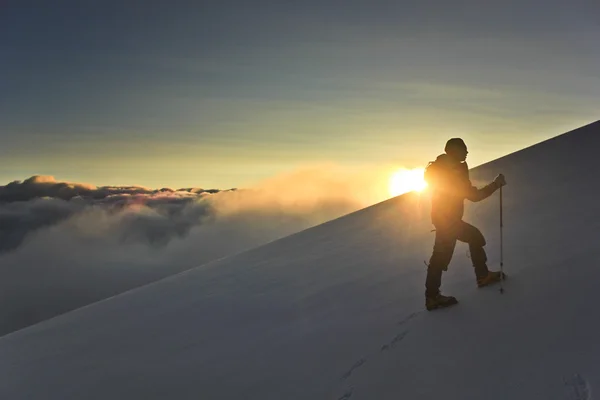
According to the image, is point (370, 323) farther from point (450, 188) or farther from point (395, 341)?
point (450, 188)

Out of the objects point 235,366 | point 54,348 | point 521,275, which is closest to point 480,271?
point 521,275

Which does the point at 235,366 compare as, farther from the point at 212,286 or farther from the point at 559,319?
the point at 212,286

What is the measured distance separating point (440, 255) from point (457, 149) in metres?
1.24

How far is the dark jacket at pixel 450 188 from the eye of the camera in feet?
16.8

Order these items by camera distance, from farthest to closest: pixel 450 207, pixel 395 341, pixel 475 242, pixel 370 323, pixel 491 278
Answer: pixel 370 323, pixel 491 278, pixel 475 242, pixel 450 207, pixel 395 341

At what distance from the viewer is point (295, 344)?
19.8ft

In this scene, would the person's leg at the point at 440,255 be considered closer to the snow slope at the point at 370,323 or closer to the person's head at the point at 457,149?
the snow slope at the point at 370,323

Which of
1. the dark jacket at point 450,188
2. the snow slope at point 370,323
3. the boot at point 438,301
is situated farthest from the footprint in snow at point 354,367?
the dark jacket at point 450,188

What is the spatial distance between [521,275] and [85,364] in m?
6.75

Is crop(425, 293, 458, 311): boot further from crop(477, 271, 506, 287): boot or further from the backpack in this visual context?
the backpack

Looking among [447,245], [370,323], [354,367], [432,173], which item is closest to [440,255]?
[447,245]

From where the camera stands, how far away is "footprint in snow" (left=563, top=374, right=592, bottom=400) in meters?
3.11

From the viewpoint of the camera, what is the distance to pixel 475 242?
17.5 feet

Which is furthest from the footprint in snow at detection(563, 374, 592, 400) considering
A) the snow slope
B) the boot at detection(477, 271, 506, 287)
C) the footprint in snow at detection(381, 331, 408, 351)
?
the boot at detection(477, 271, 506, 287)
